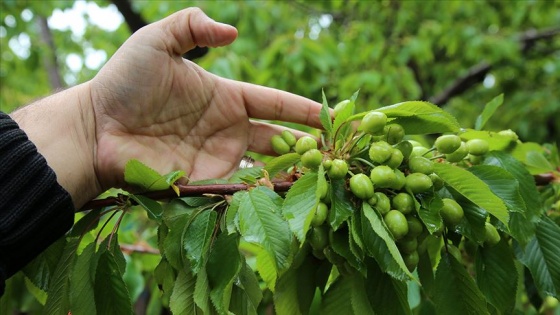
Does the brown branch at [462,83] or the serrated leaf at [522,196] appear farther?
the brown branch at [462,83]

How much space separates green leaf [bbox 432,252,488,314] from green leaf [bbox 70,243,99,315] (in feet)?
1.99

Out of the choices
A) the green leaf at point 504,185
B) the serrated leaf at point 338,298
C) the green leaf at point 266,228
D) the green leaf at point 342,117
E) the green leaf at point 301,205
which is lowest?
the serrated leaf at point 338,298

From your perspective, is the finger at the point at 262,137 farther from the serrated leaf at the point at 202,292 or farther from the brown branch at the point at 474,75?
the brown branch at the point at 474,75

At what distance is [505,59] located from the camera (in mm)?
5199

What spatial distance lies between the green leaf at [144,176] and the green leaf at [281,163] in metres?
0.19

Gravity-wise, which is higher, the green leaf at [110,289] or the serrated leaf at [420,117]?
the serrated leaf at [420,117]

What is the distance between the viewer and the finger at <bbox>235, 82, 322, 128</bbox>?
→ 1251 millimetres

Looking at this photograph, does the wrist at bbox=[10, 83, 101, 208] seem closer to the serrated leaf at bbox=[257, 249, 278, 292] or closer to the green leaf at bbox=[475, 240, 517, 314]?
the serrated leaf at bbox=[257, 249, 278, 292]

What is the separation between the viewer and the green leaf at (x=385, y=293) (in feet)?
2.88

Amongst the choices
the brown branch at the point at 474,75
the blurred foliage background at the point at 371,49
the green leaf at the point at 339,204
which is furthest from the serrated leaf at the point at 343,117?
the brown branch at the point at 474,75

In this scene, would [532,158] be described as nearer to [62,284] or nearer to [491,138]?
[491,138]

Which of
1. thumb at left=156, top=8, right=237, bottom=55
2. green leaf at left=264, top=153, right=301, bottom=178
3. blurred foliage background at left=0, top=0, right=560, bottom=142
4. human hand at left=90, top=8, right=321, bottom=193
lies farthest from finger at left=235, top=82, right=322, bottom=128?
blurred foliage background at left=0, top=0, right=560, bottom=142

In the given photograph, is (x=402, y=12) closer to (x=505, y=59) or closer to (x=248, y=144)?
(x=505, y=59)

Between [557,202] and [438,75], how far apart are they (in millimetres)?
5155
